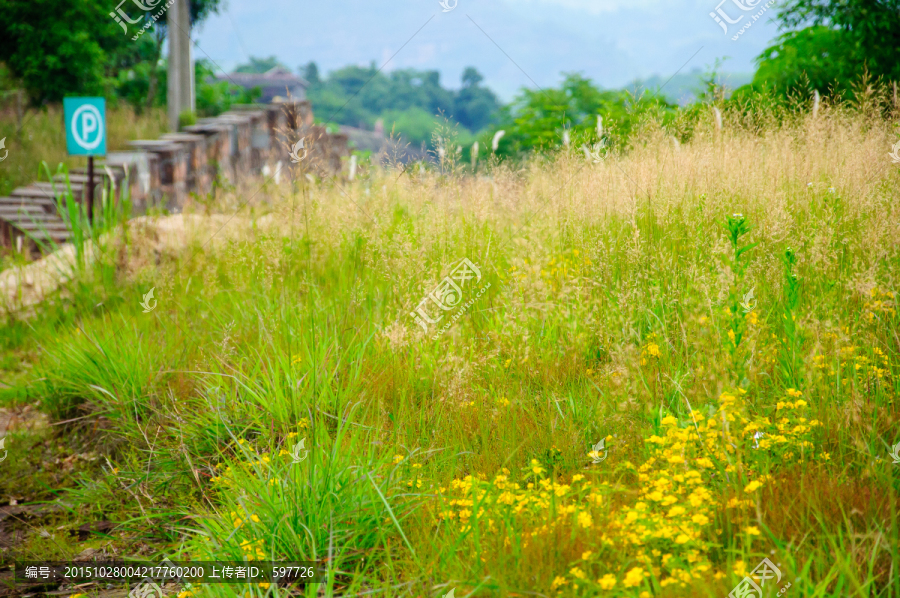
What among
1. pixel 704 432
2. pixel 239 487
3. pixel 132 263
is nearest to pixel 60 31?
pixel 132 263

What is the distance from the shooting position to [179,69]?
14430 millimetres

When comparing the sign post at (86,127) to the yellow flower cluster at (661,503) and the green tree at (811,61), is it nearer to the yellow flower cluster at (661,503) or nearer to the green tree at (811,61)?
the yellow flower cluster at (661,503)

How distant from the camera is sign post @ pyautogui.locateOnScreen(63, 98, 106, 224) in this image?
6547mm

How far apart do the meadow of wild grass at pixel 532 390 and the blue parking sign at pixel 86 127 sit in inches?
80.2

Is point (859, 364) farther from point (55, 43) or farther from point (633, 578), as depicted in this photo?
point (55, 43)

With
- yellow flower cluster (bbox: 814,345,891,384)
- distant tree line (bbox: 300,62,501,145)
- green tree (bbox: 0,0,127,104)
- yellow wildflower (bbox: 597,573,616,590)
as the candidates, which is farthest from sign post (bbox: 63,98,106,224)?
distant tree line (bbox: 300,62,501,145)

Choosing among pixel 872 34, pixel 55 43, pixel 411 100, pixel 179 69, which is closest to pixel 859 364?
pixel 872 34

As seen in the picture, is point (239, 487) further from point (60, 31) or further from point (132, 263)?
point (60, 31)

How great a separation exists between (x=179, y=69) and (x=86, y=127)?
8.81 meters

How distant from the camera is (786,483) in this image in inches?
87.0

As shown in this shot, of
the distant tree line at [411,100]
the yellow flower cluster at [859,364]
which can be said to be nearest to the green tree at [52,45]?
the yellow flower cluster at [859,364]

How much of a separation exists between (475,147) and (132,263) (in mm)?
3087

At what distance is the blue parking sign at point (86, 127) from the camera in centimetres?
655

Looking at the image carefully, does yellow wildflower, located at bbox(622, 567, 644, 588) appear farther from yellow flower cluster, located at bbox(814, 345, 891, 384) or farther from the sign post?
the sign post
